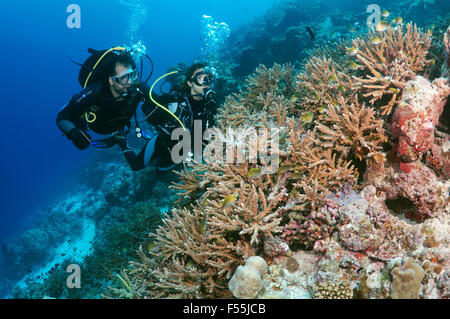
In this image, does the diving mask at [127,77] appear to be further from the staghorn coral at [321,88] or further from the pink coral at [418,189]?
the pink coral at [418,189]

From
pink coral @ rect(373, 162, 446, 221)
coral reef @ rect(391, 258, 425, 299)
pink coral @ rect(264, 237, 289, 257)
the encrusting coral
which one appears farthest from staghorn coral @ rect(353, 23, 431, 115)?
pink coral @ rect(264, 237, 289, 257)

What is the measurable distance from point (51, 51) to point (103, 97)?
98124 mm

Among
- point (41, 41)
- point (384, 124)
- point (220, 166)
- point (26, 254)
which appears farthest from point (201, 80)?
point (41, 41)

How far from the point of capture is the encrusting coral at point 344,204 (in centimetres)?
239

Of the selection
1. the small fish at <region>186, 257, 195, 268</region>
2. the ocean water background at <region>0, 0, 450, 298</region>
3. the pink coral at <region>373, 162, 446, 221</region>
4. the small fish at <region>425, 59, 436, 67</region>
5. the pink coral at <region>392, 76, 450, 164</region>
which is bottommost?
the small fish at <region>186, 257, 195, 268</region>

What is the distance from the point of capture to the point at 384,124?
3.19 m

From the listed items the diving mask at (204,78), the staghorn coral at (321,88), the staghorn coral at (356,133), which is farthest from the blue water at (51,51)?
the staghorn coral at (356,133)

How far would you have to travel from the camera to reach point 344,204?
106 inches

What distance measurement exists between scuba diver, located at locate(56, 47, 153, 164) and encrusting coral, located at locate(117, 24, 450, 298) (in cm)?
279

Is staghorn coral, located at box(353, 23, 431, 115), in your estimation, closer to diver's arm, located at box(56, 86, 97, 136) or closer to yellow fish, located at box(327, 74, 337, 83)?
yellow fish, located at box(327, 74, 337, 83)

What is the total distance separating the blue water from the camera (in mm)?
57688

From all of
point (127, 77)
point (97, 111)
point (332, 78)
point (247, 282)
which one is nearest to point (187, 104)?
point (127, 77)

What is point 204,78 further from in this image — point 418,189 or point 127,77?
point 418,189
